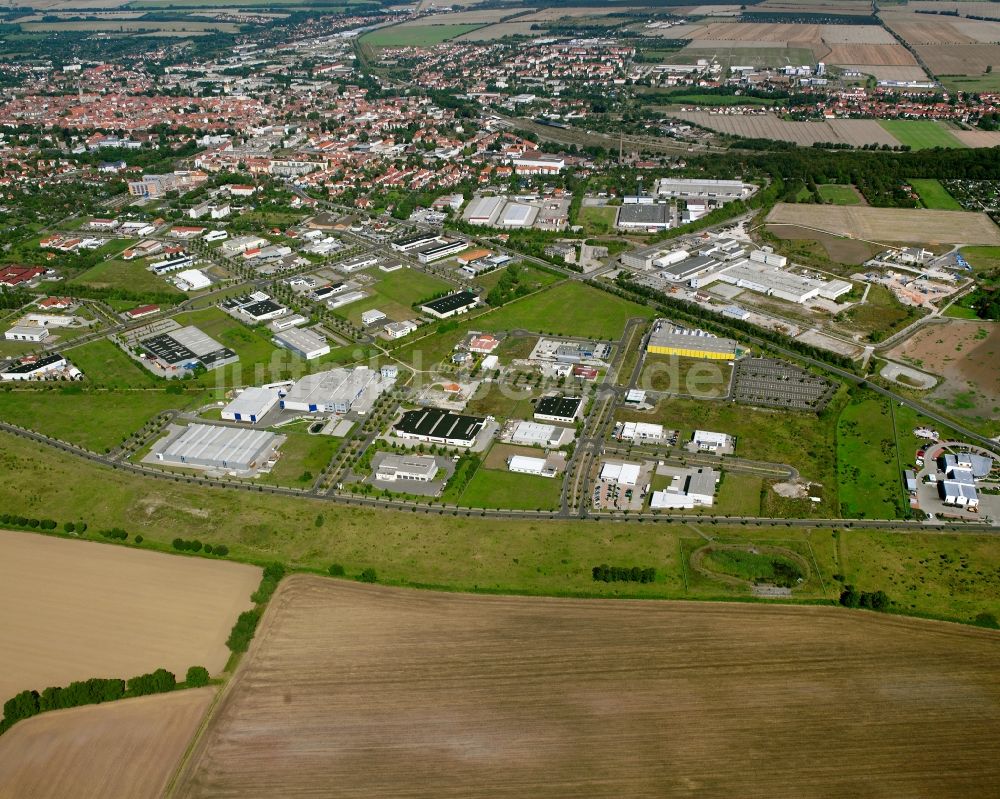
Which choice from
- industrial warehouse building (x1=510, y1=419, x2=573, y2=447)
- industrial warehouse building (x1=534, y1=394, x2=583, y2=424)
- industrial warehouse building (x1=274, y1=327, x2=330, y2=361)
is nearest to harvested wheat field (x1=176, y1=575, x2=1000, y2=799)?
industrial warehouse building (x1=510, y1=419, x2=573, y2=447)

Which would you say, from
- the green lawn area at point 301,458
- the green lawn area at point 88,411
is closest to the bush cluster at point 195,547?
the green lawn area at point 301,458

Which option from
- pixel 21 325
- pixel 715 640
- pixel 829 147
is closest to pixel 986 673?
pixel 715 640

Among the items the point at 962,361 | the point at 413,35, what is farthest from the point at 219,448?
the point at 413,35

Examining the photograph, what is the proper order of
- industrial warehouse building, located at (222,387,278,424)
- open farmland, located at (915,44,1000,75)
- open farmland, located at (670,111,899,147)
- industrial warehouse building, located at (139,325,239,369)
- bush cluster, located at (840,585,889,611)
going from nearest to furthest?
bush cluster, located at (840,585,889,611), industrial warehouse building, located at (222,387,278,424), industrial warehouse building, located at (139,325,239,369), open farmland, located at (670,111,899,147), open farmland, located at (915,44,1000,75)

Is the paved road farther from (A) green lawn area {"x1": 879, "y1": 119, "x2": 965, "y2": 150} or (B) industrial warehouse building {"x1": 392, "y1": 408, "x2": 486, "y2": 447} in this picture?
(A) green lawn area {"x1": 879, "y1": 119, "x2": 965, "y2": 150}

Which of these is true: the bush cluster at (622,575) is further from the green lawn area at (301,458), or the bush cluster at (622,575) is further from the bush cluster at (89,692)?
the green lawn area at (301,458)

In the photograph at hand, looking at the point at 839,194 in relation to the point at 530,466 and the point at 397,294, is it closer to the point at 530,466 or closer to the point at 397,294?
the point at 397,294

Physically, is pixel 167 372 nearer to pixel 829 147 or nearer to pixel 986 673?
pixel 986 673
